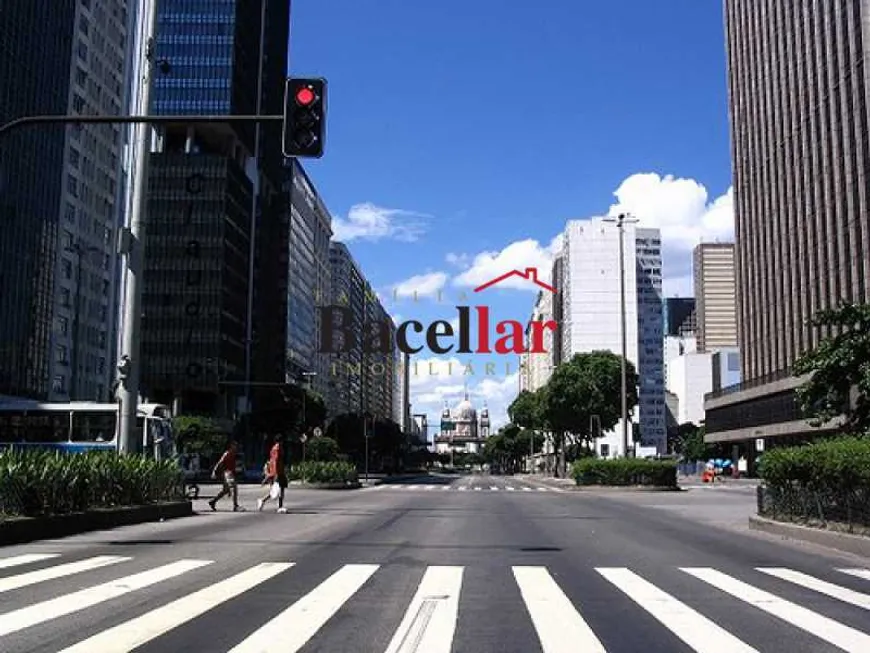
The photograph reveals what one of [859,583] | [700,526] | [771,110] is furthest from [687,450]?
[859,583]

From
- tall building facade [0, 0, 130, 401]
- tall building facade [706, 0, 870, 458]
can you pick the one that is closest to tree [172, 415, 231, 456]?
tall building facade [0, 0, 130, 401]

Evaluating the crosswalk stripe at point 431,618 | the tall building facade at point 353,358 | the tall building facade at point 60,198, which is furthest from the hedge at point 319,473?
the tall building facade at point 353,358

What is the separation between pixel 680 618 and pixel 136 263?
15626 millimetres

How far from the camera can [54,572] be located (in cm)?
1054

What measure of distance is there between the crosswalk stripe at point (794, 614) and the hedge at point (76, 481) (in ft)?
34.2

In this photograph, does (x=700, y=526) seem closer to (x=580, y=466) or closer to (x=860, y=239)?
(x=580, y=466)

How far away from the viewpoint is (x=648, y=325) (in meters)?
160

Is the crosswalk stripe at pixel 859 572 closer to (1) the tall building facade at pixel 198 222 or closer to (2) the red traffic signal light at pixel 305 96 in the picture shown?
(2) the red traffic signal light at pixel 305 96

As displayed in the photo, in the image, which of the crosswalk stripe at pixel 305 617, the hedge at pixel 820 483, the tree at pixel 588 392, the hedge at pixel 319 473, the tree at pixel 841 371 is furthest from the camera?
the tree at pixel 588 392

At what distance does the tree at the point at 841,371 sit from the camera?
17297mm

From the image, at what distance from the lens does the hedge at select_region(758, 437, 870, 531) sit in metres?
14.2

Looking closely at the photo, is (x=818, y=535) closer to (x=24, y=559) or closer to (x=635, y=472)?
(x=24, y=559)

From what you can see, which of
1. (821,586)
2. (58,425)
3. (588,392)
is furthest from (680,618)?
(588,392)

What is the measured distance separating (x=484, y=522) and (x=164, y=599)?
1207cm
